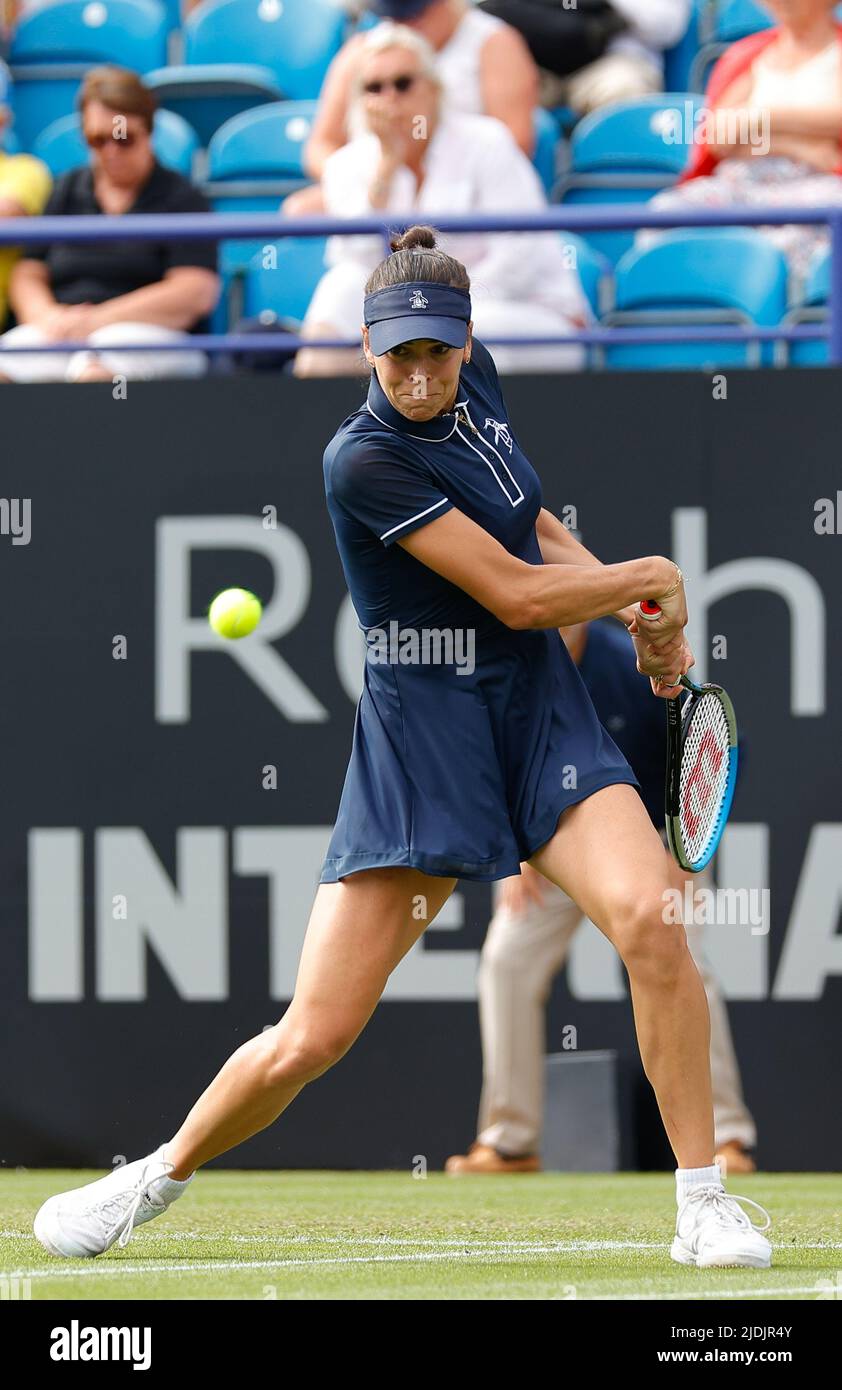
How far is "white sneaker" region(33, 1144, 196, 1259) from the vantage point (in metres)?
4.11

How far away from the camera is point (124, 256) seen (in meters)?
7.31

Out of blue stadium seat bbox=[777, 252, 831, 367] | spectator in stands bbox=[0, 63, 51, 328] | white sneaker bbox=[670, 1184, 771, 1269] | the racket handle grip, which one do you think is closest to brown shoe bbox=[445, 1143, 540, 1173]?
white sneaker bbox=[670, 1184, 771, 1269]

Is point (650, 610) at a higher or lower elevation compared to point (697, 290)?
lower

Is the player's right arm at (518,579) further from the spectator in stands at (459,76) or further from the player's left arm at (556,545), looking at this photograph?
the spectator in stands at (459,76)

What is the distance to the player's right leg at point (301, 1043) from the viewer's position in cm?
391

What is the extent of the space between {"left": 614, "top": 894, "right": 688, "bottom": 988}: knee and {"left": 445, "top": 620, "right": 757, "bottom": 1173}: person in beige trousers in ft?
7.68

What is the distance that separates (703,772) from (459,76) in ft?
Answer: 13.3

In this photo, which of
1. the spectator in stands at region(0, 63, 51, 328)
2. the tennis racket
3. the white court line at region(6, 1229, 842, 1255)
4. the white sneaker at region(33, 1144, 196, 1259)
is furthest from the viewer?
the spectator in stands at region(0, 63, 51, 328)

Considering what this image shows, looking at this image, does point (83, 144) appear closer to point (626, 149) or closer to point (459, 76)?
point (459, 76)

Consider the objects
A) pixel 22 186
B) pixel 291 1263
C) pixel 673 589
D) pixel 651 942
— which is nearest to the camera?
pixel 651 942

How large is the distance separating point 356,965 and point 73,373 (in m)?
3.70

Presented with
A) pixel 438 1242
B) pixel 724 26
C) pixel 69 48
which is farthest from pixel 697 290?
pixel 438 1242

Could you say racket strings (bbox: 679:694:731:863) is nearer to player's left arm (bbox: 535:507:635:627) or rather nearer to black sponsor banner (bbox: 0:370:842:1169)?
player's left arm (bbox: 535:507:635:627)

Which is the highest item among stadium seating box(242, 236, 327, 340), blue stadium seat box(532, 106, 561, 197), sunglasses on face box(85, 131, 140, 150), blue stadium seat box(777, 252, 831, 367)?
blue stadium seat box(532, 106, 561, 197)
